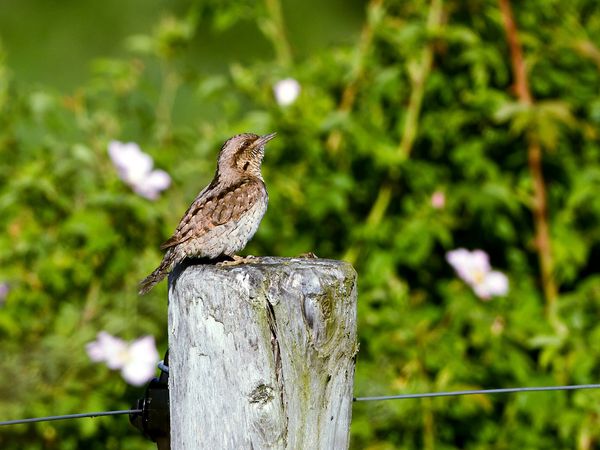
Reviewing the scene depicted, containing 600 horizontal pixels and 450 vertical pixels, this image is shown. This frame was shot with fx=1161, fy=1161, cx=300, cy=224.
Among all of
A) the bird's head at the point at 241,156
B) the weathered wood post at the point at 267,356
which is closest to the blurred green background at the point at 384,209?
the bird's head at the point at 241,156

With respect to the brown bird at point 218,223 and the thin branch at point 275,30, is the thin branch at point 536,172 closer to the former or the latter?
the thin branch at point 275,30

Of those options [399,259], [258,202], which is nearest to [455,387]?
[399,259]

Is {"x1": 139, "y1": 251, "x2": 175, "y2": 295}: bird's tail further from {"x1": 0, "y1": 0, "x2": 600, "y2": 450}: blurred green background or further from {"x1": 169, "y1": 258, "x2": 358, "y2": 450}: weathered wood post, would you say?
{"x1": 0, "y1": 0, "x2": 600, "y2": 450}: blurred green background

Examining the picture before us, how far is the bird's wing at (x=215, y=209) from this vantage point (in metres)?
3.29

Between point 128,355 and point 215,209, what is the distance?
136cm

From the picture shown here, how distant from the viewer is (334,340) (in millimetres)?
2510

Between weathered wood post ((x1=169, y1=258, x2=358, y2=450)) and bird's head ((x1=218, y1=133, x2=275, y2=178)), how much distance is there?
123 cm

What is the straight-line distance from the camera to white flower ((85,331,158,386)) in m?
4.50

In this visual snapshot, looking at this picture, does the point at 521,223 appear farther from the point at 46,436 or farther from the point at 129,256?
the point at 46,436

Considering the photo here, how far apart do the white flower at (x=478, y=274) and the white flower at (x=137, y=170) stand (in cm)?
127

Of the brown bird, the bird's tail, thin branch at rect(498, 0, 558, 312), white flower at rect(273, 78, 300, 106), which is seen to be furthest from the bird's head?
thin branch at rect(498, 0, 558, 312)

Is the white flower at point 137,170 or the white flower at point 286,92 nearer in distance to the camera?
the white flower at point 137,170

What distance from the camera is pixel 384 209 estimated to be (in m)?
5.16

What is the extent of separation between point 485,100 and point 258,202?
195cm
